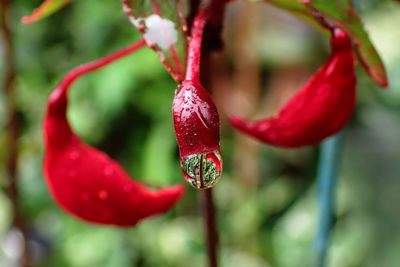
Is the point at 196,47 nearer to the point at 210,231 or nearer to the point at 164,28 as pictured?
the point at 164,28

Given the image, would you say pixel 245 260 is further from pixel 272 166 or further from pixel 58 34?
pixel 58 34

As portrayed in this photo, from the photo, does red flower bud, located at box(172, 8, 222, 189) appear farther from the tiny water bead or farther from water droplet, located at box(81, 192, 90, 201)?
water droplet, located at box(81, 192, 90, 201)

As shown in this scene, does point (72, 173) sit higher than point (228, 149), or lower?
higher

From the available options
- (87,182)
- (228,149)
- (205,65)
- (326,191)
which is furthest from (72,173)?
(228,149)

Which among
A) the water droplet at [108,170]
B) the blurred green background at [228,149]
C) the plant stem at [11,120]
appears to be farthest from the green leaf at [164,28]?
the blurred green background at [228,149]

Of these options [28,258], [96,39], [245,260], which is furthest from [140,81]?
[28,258]

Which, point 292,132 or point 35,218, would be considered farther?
point 35,218

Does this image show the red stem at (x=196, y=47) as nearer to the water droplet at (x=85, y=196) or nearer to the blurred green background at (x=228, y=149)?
the water droplet at (x=85, y=196)
